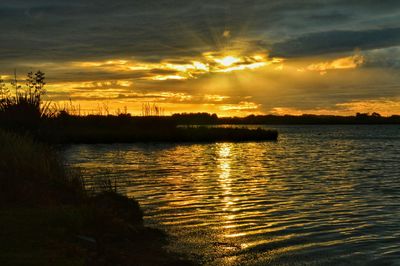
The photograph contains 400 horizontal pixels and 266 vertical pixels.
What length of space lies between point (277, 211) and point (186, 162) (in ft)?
70.8

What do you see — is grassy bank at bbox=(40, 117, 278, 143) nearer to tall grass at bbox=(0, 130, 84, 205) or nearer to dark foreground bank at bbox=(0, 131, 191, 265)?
tall grass at bbox=(0, 130, 84, 205)

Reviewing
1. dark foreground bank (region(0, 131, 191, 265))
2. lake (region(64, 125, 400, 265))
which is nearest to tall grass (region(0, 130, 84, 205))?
dark foreground bank (region(0, 131, 191, 265))

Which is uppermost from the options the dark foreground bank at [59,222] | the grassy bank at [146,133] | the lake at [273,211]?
the grassy bank at [146,133]

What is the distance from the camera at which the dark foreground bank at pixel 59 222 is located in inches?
390

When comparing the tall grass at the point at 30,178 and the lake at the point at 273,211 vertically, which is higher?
the tall grass at the point at 30,178

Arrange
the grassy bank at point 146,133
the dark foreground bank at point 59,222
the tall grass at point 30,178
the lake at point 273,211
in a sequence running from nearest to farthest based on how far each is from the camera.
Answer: the dark foreground bank at point 59,222 < the lake at point 273,211 < the tall grass at point 30,178 < the grassy bank at point 146,133

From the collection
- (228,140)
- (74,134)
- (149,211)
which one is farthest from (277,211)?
(228,140)

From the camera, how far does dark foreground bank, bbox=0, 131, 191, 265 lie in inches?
390

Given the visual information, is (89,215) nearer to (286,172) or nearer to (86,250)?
(86,250)

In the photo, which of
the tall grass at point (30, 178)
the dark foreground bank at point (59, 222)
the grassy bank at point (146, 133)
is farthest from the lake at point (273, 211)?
the grassy bank at point (146, 133)

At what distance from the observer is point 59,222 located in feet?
40.2

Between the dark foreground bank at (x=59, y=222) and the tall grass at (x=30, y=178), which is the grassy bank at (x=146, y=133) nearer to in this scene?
the tall grass at (x=30, y=178)

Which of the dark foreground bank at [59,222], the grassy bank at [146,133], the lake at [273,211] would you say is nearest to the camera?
the dark foreground bank at [59,222]

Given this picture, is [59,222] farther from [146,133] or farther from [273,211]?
[146,133]
